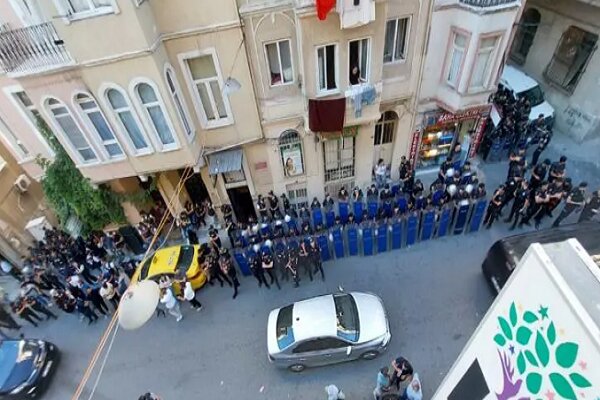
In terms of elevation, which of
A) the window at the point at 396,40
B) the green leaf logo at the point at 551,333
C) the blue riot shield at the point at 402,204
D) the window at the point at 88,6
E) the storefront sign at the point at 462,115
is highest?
the window at the point at 88,6

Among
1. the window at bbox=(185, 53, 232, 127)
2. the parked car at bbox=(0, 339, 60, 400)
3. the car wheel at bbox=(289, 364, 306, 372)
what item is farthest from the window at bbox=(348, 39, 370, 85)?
the parked car at bbox=(0, 339, 60, 400)

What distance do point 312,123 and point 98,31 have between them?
6.12 meters

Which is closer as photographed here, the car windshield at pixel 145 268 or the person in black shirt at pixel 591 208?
the person in black shirt at pixel 591 208

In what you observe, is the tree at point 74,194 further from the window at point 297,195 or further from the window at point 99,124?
the window at point 297,195

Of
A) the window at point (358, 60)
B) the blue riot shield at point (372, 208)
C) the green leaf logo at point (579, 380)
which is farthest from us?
the blue riot shield at point (372, 208)

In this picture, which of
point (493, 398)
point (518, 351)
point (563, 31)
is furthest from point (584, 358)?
point (563, 31)

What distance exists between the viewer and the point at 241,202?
46.7 feet

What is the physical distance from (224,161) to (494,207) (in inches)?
352

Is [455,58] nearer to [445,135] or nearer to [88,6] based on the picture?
[445,135]

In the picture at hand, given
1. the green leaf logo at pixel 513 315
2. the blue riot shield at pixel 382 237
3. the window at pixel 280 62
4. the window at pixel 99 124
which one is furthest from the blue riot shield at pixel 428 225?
the window at pixel 99 124

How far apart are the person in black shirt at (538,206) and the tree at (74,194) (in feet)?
45.7

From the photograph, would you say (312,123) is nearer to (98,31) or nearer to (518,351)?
(98,31)

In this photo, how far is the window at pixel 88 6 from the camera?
8164 mm

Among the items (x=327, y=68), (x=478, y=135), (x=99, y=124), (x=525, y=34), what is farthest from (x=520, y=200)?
(x=99, y=124)
